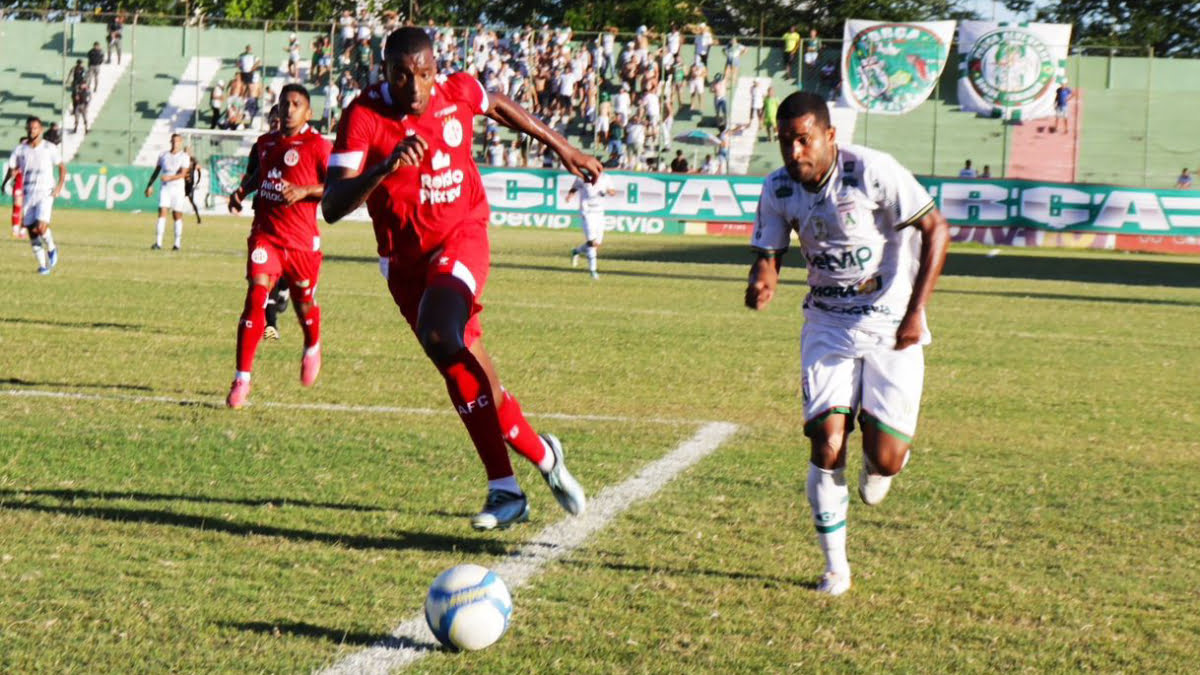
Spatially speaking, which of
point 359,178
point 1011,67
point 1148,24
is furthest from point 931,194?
point 1148,24

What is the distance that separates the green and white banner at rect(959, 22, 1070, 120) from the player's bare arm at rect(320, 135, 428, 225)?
126ft

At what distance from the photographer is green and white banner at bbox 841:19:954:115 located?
4238 cm

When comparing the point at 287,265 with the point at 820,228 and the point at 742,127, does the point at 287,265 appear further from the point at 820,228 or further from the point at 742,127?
the point at 742,127

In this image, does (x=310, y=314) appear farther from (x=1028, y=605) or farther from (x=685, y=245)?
(x=685, y=245)

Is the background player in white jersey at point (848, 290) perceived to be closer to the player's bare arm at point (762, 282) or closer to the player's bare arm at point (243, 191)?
the player's bare arm at point (762, 282)

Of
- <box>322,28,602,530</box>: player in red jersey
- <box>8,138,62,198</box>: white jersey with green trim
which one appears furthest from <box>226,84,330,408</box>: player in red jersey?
<box>8,138,62,198</box>: white jersey with green trim

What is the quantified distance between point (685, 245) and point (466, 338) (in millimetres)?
29925

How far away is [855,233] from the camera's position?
599 centimetres

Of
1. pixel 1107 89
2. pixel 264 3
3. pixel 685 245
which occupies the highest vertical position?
pixel 264 3

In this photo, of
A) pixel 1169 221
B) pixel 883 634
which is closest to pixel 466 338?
pixel 883 634

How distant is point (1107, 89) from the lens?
4519 centimetres

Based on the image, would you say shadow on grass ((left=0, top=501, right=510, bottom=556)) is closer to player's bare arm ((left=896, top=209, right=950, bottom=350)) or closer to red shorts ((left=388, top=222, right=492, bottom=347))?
red shorts ((left=388, top=222, right=492, bottom=347))

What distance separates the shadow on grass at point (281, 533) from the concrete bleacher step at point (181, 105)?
137 feet

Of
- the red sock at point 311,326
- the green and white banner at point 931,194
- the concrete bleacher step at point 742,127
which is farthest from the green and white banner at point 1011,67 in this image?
the red sock at point 311,326
